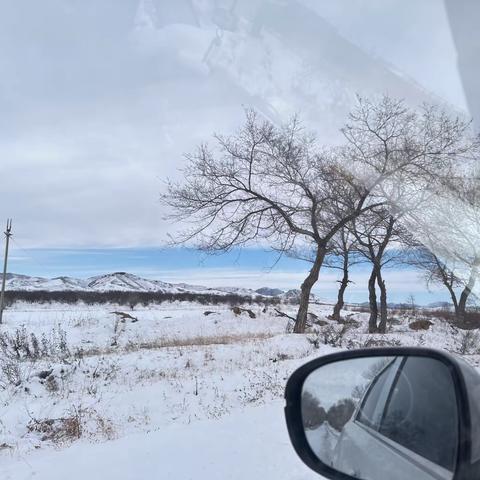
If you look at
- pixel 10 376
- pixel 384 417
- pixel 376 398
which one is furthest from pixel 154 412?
pixel 384 417

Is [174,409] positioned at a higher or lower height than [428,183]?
lower

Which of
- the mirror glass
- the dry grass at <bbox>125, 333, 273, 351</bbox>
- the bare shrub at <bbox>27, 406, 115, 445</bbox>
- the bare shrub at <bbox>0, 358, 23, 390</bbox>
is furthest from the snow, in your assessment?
the dry grass at <bbox>125, 333, 273, 351</bbox>

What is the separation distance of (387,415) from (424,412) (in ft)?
1.28

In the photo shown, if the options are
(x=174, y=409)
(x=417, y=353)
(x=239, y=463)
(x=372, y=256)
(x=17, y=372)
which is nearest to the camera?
(x=417, y=353)

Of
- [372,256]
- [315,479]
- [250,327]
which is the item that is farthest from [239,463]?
[250,327]

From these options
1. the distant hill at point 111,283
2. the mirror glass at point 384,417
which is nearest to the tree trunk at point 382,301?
the mirror glass at point 384,417

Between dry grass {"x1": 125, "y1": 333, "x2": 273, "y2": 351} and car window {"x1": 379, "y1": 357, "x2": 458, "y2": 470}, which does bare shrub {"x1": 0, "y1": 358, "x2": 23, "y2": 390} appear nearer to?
dry grass {"x1": 125, "y1": 333, "x2": 273, "y2": 351}

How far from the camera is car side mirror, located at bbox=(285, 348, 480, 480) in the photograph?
4.96 ft

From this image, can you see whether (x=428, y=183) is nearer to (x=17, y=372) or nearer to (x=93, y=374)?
(x=93, y=374)

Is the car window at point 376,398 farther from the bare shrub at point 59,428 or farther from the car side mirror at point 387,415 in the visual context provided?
the bare shrub at point 59,428

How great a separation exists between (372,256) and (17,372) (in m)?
18.2

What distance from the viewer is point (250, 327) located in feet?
94.3

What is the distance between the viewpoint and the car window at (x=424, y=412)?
5.13ft

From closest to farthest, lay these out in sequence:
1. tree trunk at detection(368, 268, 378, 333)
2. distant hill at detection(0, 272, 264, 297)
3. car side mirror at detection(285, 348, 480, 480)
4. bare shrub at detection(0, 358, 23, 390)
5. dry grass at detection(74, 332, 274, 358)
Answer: car side mirror at detection(285, 348, 480, 480) < bare shrub at detection(0, 358, 23, 390) < dry grass at detection(74, 332, 274, 358) < tree trunk at detection(368, 268, 378, 333) < distant hill at detection(0, 272, 264, 297)
